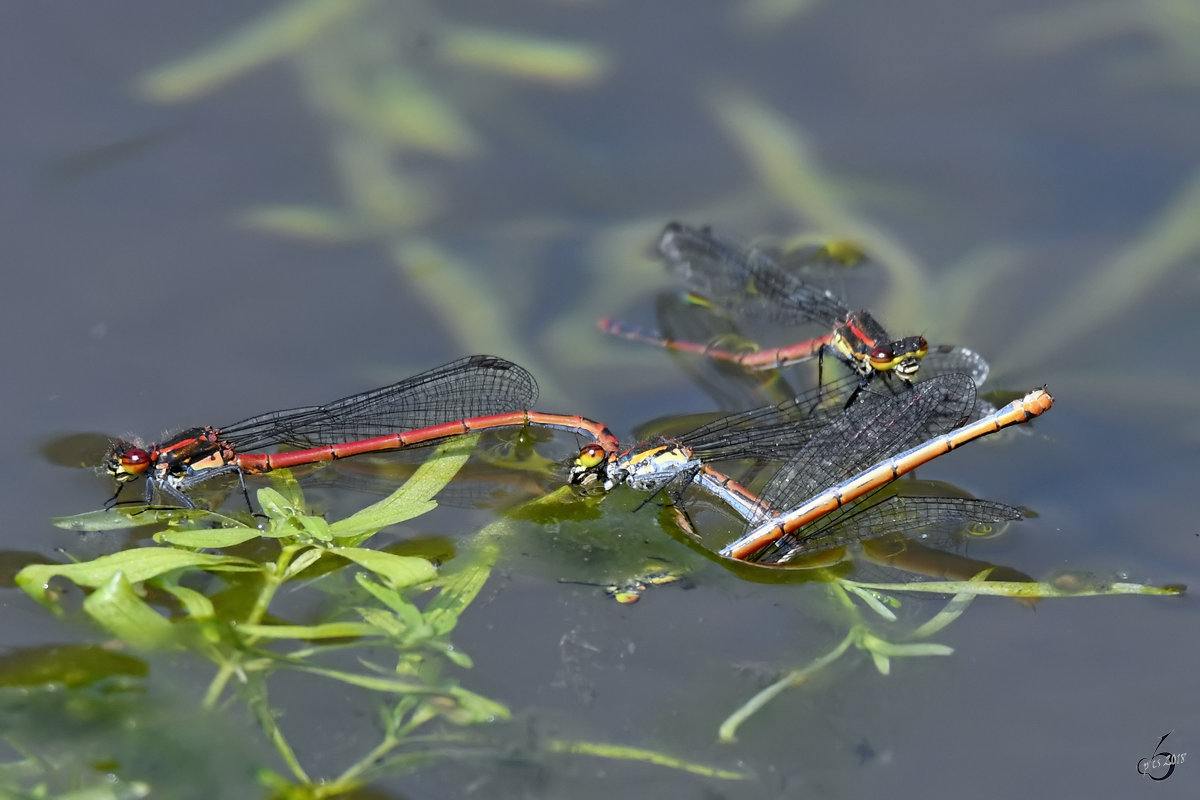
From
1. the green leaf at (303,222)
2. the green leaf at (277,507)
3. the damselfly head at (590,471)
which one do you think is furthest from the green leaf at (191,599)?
the green leaf at (303,222)

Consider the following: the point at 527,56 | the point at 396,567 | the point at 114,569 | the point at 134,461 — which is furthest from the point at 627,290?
the point at 114,569

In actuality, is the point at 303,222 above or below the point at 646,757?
above

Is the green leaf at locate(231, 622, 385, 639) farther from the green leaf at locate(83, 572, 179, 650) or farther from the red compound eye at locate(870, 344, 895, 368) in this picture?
the red compound eye at locate(870, 344, 895, 368)

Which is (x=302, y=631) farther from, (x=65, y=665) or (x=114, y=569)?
(x=65, y=665)

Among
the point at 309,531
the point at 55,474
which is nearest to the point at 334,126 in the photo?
the point at 55,474

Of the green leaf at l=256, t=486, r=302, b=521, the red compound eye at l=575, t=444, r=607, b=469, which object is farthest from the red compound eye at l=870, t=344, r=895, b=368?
the green leaf at l=256, t=486, r=302, b=521

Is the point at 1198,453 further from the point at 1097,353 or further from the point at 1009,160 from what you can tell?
the point at 1009,160
